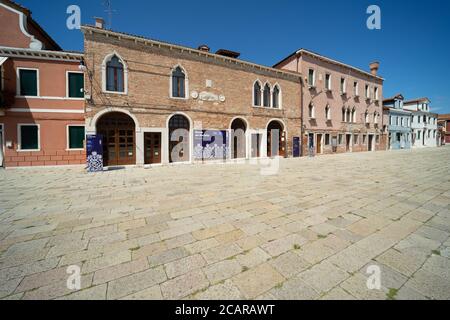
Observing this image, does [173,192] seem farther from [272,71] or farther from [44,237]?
[272,71]

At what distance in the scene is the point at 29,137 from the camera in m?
12.5

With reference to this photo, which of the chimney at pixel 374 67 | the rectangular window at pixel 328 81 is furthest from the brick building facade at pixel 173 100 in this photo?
the chimney at pixel 374 67

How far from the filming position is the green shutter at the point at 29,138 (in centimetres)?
1237

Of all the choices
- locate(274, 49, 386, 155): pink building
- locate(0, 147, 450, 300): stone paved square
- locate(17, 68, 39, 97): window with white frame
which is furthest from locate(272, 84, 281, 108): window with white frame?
locate(17, 68, 39, 97): window with white frame

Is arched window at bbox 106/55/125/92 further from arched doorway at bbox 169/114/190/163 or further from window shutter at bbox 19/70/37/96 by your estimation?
window shutter at bbox 19/70/37/96

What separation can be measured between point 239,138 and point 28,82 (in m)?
15.2

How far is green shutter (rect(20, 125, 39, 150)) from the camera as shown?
1237 cm

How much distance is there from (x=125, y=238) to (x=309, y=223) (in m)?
3.38

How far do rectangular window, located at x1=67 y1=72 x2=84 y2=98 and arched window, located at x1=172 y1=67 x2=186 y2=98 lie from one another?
6.13 meters

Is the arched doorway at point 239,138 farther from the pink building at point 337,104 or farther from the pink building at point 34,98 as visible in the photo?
the pink building at point 34,98

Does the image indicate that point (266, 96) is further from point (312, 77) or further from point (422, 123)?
point (422, 123)

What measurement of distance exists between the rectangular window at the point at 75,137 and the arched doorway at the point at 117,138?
2.24 meters
